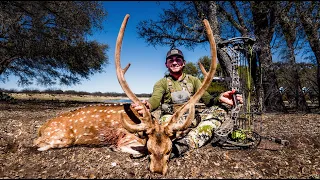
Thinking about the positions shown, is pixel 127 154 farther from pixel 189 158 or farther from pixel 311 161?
pixel 311 161

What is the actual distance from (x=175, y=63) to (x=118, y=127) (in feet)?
5.10

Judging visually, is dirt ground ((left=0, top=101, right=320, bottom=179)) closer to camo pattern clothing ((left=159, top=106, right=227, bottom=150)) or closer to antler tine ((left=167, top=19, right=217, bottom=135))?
camo pattern clothing ((left=159, top=106, right=227, bottom=150))

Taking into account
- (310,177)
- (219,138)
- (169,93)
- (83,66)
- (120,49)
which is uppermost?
(83,66)

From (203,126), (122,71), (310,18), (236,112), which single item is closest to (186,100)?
(203,126)

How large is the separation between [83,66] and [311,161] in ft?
48.5

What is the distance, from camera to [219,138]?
4148 mm

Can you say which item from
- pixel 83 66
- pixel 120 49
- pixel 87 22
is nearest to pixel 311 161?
pixel 120 49

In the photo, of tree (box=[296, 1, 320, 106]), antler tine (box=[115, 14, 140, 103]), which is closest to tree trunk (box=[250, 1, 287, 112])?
tree (box=[296, 1, 320, 106])

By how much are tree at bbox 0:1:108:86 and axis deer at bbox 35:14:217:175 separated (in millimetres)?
5163

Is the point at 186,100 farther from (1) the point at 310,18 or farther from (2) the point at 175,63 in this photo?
(1) the point at 310,18

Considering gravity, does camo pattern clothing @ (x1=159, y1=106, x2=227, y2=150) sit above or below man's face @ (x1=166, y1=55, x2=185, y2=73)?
below

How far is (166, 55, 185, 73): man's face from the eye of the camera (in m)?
4.56

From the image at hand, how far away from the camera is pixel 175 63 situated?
455cm

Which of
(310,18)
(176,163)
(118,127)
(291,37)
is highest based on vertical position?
(310,18)
